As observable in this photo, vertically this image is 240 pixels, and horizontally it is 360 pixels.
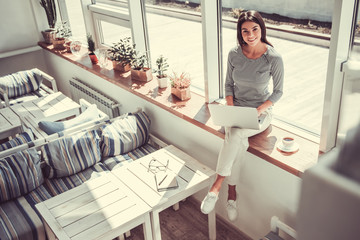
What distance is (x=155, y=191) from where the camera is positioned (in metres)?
2.61

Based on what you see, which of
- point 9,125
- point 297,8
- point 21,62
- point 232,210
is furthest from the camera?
point 21,62

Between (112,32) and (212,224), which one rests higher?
(112,32)

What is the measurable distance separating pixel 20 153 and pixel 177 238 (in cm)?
145

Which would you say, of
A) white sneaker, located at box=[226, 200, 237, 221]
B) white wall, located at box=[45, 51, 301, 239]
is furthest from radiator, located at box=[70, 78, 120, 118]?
white sneaker, located at box=[226, 200, 237, 221]

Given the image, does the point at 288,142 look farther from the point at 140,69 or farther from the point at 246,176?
the point at 140,69

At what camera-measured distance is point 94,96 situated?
4.53m

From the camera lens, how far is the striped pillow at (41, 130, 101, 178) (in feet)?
10.1

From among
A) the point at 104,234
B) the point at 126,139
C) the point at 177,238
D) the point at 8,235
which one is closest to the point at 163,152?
the point at 126,139

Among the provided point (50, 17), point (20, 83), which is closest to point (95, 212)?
point (20, 83)

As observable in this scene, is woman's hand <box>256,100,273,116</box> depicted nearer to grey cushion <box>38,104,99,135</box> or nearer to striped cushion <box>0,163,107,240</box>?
striped cushion <box>0,163,107,240</box>

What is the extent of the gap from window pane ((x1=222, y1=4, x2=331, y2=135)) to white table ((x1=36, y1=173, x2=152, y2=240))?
127 cm

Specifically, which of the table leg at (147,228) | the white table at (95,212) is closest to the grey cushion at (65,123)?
the white table at (95,212)

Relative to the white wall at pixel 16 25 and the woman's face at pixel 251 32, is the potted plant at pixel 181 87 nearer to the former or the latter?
the woman's face at pixel 251 32

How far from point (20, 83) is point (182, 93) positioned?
8.44ft
